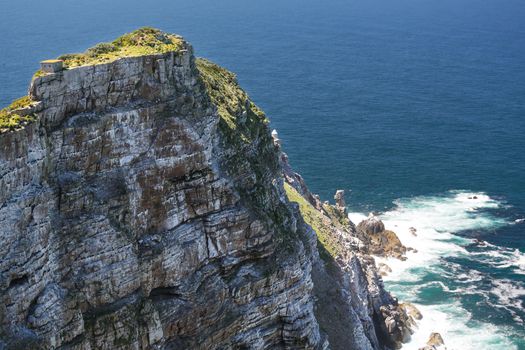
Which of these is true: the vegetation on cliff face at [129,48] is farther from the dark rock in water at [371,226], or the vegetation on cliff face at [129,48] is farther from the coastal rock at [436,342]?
the dark rock in water at [371,226]

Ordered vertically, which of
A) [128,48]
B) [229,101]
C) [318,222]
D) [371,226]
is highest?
[128,48]

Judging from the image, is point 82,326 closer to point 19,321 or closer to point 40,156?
point 19,321

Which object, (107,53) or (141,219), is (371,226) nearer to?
(141,219)

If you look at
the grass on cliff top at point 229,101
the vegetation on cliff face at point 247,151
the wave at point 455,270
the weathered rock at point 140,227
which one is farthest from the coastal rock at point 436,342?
the grass on cliff top at point 229,101

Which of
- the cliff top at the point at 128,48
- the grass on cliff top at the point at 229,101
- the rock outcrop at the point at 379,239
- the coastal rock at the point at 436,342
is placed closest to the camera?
the cliff top at the point at 128,48

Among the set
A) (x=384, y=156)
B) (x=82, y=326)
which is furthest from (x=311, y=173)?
(x=82, y=326)

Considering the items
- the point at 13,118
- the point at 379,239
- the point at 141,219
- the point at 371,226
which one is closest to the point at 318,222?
the point at 371,226
